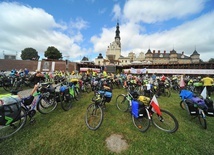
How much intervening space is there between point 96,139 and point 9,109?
2147 mm

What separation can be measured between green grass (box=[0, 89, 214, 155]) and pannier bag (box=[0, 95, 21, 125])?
533 millimetres

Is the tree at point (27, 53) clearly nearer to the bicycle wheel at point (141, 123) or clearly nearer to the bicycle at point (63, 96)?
the bicycle at point (63, 96)

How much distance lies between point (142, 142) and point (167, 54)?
3039 inches

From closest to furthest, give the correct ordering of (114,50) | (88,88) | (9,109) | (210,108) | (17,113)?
(9,109)
(17,113)
(210,108)
(88,88)
(114,50)

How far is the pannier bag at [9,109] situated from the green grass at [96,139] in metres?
0.53

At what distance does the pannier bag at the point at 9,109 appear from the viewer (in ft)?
7.19

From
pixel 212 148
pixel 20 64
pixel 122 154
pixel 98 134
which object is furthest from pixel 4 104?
pixel 20 64

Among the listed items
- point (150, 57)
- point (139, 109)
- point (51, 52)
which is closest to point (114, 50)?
point (150, 57)

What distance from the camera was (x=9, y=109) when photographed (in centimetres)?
229

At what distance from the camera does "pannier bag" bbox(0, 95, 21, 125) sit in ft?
7.19

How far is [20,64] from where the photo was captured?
2580cm

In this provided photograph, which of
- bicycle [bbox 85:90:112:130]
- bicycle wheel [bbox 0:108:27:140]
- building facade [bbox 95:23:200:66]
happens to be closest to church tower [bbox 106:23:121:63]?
building facade [bbox 95:23:200:66]

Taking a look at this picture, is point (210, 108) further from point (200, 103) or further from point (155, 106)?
point (155, 106)

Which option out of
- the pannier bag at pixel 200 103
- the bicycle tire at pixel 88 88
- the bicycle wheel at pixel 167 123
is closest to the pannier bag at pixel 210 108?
the pannier bag at pixel 200 103
